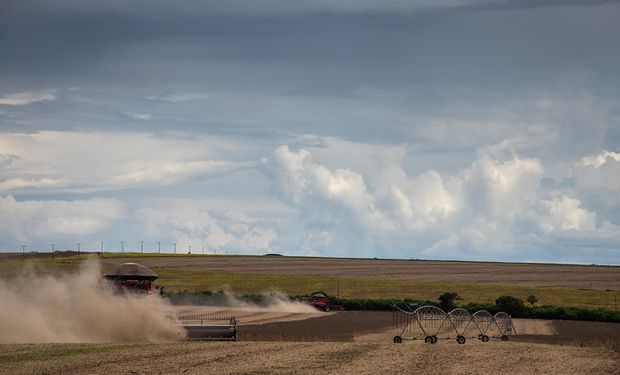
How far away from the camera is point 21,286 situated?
66625 mm

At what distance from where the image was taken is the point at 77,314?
62.9m

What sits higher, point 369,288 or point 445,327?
point 369,288

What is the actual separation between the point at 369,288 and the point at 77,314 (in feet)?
245

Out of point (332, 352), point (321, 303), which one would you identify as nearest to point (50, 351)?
point (332, 352)

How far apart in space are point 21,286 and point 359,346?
92.0ft

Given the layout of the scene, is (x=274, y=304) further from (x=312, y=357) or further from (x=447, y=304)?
(x=312, y=357)

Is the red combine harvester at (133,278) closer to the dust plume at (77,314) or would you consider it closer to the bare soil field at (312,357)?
the dust plume at (77,314)

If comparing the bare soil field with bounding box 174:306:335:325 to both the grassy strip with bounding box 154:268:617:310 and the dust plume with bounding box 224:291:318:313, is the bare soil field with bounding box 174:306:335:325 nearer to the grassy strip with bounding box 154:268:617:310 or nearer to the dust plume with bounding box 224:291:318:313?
the dust plume with bounding box 224:291:318:313

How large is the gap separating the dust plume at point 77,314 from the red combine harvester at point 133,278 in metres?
4.50

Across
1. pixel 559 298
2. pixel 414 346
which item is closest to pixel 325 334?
pixel 414 346

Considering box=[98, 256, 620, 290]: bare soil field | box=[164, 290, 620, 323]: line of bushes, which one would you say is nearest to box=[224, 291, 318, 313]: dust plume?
box=[164, 290, 620, 323]: line of bushes

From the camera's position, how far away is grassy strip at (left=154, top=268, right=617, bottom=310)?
11581cm

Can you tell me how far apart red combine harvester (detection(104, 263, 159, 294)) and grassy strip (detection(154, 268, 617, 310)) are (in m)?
39.7

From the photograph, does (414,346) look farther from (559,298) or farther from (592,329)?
(559,298)
